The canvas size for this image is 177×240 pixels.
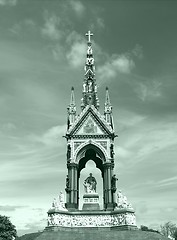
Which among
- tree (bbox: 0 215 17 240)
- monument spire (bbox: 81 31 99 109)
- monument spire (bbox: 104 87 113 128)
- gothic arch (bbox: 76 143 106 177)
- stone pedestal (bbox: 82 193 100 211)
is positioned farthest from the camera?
tree (bbox: 0 215 17 240)

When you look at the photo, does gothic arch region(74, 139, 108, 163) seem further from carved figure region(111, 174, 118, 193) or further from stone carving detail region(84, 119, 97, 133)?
carved figure region(111, 174, 118, 193)

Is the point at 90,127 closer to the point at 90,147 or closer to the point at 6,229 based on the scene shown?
the point at 90,147

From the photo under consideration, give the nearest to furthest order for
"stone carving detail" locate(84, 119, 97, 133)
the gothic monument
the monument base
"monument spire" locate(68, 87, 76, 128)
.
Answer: the monument base → the gothic monument → "stone carving detail" locate(84, 119, 97, 133) → "monument spire" locate(68, 87, 76, 128)

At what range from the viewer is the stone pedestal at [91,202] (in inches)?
917

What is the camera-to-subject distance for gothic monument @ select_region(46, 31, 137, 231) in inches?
841

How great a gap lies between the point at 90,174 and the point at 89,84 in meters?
7.72

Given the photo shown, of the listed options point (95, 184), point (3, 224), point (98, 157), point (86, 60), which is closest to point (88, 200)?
point (95, 184)

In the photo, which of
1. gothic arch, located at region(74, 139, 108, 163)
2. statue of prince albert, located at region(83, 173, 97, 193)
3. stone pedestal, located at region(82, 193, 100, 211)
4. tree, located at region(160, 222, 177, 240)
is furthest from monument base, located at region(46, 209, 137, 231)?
tree, located at region(160, 222, 177, 240)

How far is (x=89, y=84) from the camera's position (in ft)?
89.7

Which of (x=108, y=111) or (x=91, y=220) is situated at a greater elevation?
(x=108, y=111)

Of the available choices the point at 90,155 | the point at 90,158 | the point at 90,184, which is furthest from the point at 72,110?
the point at 90,184

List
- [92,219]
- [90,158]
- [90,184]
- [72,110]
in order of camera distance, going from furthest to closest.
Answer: [90,158], [72,110], [90,184], [92,219]

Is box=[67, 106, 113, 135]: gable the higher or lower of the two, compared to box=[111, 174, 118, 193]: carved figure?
higher

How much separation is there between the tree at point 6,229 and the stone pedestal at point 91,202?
2030cm
